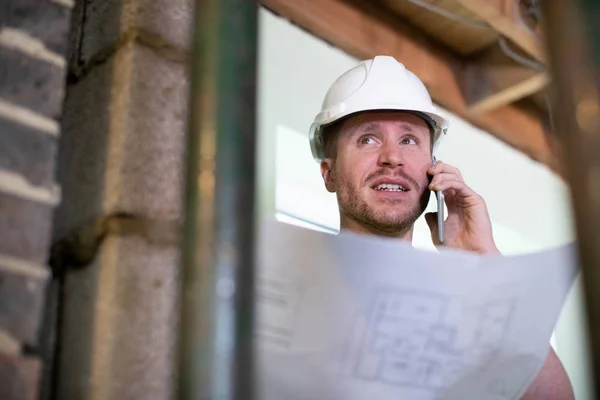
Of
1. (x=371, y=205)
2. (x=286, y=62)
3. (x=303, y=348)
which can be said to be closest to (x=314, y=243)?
(x=303, y=348)

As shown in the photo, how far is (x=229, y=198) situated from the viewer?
41cm

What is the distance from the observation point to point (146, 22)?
0.65 meters

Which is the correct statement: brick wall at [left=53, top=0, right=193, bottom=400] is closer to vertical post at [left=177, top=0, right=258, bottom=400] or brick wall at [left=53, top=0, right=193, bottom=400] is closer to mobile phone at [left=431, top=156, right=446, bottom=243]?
vertical post at [left=177, top=0, right=258, bottom=400]

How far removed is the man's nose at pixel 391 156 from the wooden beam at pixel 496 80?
881 millimetres

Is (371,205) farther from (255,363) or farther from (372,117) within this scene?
(255,363)

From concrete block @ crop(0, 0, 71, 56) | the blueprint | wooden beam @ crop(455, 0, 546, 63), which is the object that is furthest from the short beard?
concrete block @ crop(0, 0, 71, 56)

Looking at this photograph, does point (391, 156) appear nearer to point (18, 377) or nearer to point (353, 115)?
point (353, 115)

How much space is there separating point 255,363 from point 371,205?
947 millimetres

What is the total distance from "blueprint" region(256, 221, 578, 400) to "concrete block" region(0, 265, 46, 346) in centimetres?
19

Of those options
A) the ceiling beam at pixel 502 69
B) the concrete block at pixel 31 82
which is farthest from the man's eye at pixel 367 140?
the concrete block at pixel 31 82

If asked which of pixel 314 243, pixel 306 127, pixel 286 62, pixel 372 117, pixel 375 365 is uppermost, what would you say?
pixel 286 62

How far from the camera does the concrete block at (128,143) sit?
600 millimetres

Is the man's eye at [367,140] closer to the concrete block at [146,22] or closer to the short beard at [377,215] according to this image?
the short beard at [377,215]

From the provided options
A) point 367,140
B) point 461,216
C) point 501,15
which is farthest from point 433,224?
point 501,15
